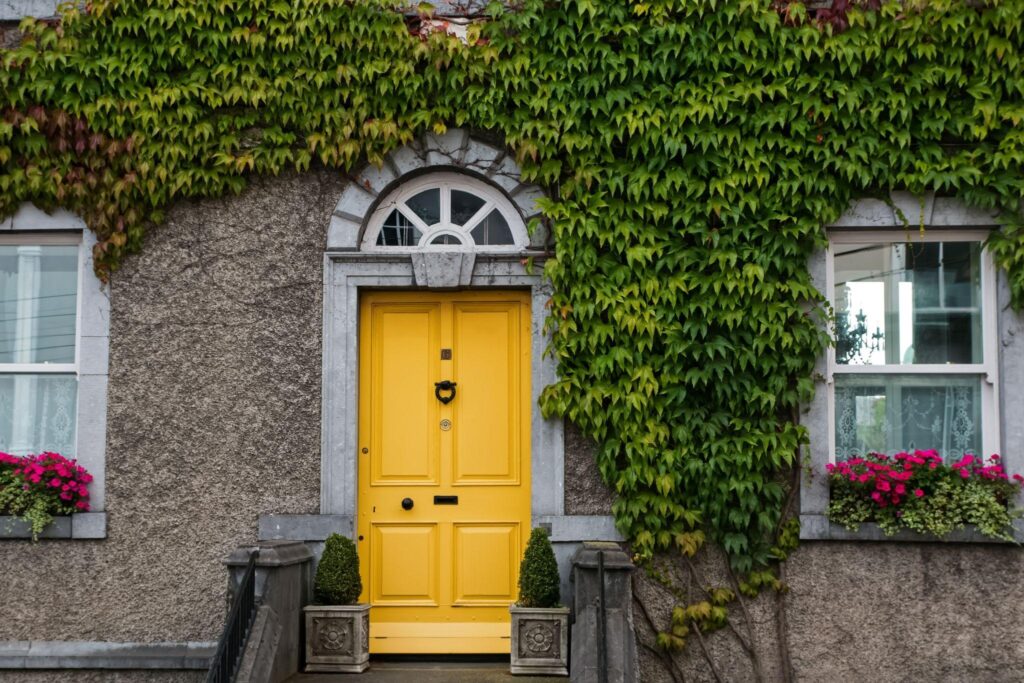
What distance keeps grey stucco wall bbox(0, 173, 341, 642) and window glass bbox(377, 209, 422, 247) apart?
411 millimetres

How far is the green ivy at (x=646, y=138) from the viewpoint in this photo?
7.28m

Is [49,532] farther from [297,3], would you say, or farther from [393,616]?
[297,3]

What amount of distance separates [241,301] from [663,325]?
2925mm

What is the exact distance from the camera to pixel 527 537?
24.8ft

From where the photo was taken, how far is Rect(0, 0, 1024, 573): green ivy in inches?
287

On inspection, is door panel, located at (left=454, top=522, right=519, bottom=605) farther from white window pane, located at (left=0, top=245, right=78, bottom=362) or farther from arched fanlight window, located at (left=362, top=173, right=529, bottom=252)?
white window pane, located at (left=0, top=245, right=78, bottom=362)

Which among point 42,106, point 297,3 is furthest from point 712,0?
point 42,106

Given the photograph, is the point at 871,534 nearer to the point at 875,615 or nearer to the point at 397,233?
the point at 875,615

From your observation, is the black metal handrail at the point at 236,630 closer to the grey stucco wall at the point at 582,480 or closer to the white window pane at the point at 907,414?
the grey stucco wall at the point at 582,480

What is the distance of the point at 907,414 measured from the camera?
757cm

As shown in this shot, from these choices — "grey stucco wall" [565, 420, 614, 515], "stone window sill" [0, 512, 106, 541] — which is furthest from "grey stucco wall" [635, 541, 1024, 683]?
"stone window sill" [0, 512, 106, 541]

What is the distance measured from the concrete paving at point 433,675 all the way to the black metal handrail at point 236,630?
55 cm

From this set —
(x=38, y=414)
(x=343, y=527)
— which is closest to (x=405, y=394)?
(x=343, y=527)

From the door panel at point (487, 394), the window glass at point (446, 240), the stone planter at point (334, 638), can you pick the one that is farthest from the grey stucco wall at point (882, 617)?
the window glass at point (446, 240)
